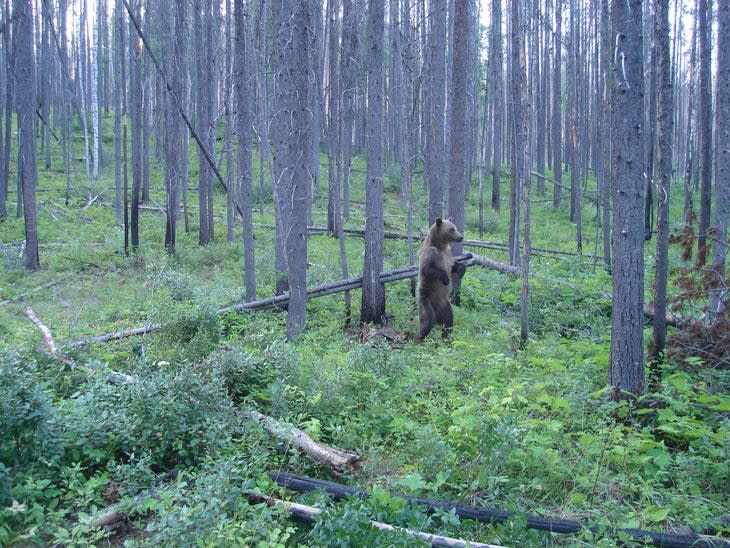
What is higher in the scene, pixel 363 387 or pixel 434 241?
pixel 434 241

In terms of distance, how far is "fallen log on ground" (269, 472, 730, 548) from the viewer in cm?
445

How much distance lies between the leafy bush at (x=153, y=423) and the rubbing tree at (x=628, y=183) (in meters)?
4.23

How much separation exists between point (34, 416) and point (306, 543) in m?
2.49

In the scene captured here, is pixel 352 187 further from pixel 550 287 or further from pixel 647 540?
pixel 647 540

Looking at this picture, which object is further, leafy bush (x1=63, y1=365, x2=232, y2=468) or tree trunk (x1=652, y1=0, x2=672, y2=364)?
tree trunk (x1=652, y1=0, x2=672, y2=364)

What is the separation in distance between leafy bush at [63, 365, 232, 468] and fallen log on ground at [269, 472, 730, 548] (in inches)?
34.5

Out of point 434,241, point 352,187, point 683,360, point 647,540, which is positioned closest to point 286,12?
point 434,241

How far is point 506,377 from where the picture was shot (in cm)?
808

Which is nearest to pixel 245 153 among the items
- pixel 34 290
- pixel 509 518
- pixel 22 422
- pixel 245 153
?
pixel 245 153

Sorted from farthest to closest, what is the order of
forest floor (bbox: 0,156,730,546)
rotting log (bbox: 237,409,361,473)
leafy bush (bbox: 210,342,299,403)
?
leafy bush (bbox: 210,342,299,403) → rotting log (bbox: 237,409,361,473) → forest floor (bbox: 0,156,730,546)

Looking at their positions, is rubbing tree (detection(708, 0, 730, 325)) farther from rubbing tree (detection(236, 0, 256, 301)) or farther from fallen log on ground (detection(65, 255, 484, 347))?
rubbing tree (detection(236, 0, 256, 301))

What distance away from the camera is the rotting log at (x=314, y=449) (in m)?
5.36

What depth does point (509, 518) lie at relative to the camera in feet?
15.1

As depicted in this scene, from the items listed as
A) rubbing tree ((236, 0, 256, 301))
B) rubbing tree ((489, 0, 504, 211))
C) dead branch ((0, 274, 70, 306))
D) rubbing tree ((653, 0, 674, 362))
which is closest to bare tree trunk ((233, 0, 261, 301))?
rubbing tree ((236, 0, 256, 301))
